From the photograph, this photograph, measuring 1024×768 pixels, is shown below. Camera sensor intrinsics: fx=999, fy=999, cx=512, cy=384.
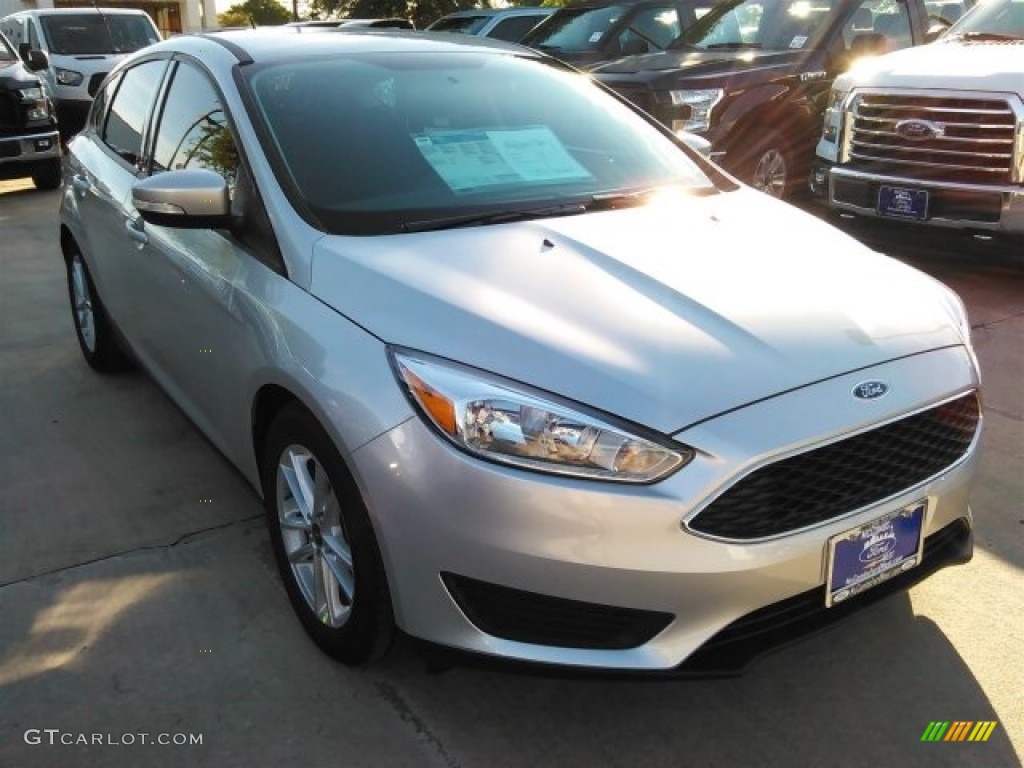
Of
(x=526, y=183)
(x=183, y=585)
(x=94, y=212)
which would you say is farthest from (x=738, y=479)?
(x=94, y=212)

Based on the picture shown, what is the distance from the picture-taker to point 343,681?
8.50 feet

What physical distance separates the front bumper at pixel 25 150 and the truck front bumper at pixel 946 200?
787 cm

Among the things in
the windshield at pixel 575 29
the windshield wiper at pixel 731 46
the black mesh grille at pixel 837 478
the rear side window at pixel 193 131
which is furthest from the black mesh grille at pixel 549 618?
the windshield at pixel 575 29

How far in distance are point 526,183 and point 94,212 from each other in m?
2.13

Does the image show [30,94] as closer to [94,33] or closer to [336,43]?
[94,33]

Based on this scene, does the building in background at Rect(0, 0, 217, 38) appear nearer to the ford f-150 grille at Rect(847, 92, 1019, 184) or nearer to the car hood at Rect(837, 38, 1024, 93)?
the car hood at Rect(837, 38, 1024, 93)

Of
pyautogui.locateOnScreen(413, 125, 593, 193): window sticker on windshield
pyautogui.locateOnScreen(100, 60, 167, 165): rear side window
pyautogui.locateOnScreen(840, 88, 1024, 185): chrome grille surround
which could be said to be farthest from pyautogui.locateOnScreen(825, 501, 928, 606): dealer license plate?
pyautogui.locateOnScreen(840, 88, 1024, 185): chrome grille surround

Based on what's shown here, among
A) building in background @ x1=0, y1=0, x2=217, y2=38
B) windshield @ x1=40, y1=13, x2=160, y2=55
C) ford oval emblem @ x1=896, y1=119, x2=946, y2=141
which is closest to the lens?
ford oval emblem @ x1=896, y1=119, x2=946, y2=141

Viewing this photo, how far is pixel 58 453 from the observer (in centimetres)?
400

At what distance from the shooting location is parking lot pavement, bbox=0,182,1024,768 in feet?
7.73

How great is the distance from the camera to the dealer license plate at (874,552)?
2180 millimetres

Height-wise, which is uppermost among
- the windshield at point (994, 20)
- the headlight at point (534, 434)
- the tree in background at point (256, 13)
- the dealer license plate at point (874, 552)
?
the windshield at point (994, 20)

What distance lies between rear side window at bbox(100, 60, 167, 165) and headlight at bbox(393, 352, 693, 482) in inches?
91.4

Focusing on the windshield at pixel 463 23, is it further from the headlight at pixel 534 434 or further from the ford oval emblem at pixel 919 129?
the headlight at pixel 534 434
